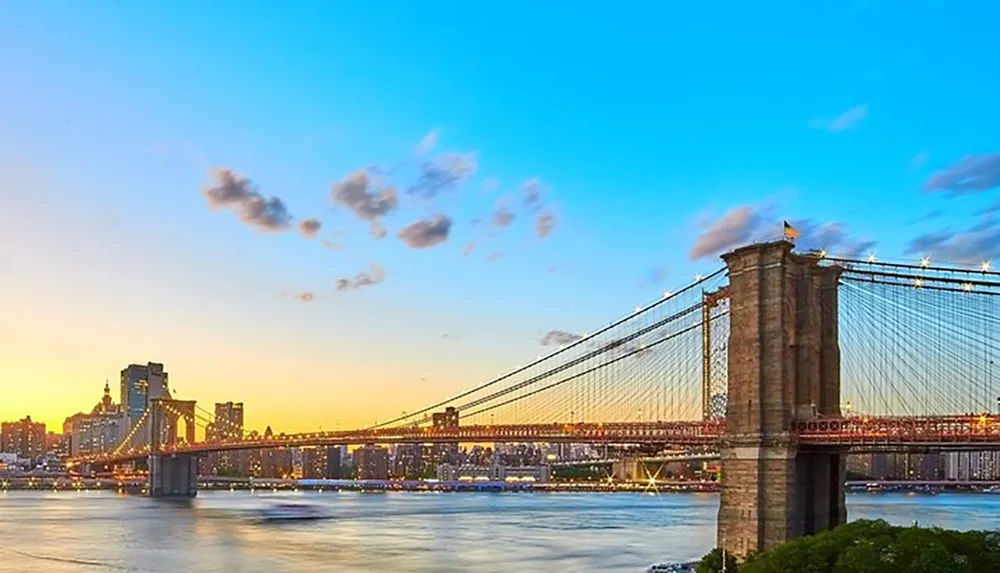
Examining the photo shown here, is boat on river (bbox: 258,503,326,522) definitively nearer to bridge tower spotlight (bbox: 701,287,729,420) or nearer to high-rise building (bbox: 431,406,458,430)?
high-rise building (bbox: 431,406,458,430)

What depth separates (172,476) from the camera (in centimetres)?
12531

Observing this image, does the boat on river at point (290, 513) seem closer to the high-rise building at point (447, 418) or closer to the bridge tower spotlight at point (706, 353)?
the high-rise building at point (447, 418)

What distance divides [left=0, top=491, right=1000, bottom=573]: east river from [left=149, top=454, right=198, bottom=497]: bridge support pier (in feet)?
65.5

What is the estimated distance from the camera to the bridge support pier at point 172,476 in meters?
123

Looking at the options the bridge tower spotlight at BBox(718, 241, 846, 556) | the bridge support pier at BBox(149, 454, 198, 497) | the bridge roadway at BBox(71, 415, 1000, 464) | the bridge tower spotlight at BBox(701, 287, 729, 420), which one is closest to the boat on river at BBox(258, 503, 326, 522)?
the bridge roadway at BBox(71, 415, 1000, 464)

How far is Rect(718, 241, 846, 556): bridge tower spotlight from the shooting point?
3412 cm

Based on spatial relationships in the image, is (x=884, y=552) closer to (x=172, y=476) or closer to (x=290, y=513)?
(x=290, y=513)

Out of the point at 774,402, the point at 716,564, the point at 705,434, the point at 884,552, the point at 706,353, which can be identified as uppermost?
the point at 706,353

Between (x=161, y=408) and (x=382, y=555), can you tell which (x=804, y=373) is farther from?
(x=161, y=408)

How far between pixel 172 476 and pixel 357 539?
67758 millimetres

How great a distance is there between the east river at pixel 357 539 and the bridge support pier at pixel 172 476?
20.0m

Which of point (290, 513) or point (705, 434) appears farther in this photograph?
point (290, 513)

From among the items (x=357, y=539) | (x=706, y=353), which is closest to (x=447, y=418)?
(x=357, y=539)

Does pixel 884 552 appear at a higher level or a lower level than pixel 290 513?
higher
